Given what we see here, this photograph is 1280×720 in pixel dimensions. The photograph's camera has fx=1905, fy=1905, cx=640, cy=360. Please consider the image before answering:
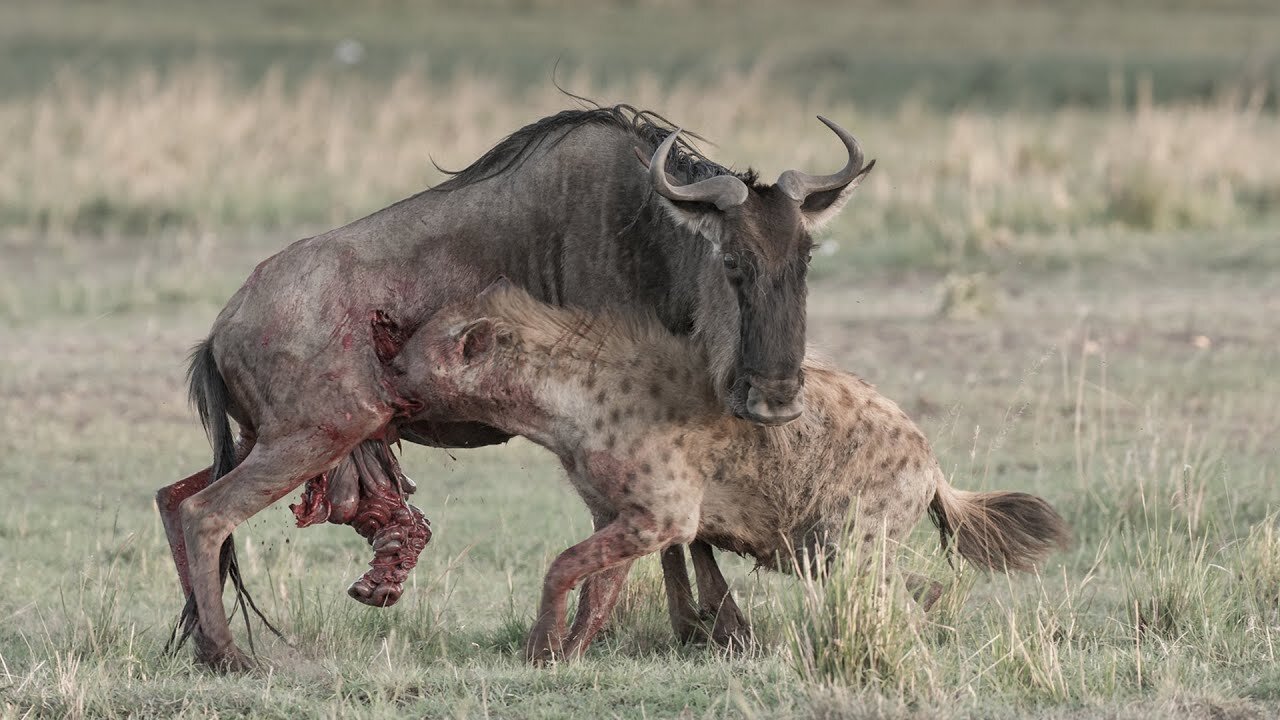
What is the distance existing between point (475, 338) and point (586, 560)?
81 cm

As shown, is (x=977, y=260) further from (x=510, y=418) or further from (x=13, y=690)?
(x=13, y=690)

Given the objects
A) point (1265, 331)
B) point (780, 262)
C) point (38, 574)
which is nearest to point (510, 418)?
point (780, 262)

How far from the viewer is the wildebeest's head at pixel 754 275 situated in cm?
573

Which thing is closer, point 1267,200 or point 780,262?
point 780,262

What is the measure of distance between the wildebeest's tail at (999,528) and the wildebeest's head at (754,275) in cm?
102

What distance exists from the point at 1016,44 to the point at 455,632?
87.3 feet

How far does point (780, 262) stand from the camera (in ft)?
19.3

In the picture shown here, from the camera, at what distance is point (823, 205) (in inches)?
245

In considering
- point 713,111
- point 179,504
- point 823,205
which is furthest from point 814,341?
point 713,111

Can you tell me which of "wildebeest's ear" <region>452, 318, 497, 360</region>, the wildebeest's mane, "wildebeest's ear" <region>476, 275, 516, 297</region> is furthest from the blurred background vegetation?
"wildebeest's ear" <region>452, 318, 497, 360</region>

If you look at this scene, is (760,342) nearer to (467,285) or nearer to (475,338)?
(475,338)

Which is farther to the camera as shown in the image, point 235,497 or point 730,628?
point 730,628

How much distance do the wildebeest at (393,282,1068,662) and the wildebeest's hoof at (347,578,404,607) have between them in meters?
0.51

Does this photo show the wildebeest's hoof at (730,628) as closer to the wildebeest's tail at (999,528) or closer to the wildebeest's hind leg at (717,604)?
the wildebeest's hind leg at (717,604)
